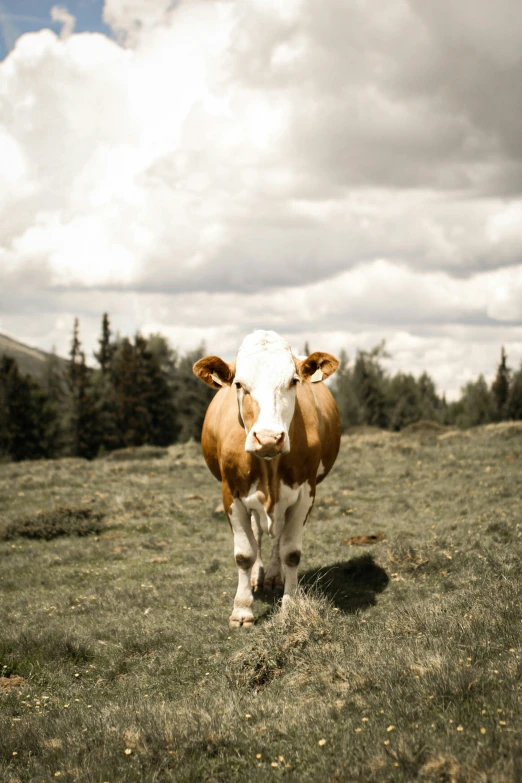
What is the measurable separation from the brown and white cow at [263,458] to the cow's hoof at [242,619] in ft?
0.04

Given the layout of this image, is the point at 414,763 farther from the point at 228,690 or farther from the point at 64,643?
the point at 64,643

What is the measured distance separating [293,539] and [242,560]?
0.67 m

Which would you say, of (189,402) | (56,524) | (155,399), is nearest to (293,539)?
(56,524)

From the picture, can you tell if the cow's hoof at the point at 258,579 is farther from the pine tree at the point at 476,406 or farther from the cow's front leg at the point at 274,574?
the pine tree at the point at 476,406

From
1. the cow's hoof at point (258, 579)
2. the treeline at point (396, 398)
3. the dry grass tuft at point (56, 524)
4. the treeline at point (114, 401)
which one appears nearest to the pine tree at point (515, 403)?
the treeline at point (396, 398)

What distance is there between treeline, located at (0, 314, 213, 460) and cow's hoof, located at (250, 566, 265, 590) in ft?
165

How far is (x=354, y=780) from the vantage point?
12.0 feet

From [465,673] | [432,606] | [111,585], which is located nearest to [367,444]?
→ [111,585]

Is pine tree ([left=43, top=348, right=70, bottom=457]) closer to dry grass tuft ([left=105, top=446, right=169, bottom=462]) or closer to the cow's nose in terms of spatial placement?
dry grass tuft ([left=105, top=446, right=169, bottom=462])

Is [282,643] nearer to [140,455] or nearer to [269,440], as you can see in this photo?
[269,440]

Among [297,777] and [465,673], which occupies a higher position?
[465,673]

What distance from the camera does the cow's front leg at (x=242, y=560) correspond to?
7.60 meters

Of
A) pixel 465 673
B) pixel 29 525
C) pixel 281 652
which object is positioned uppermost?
pixel 465 673

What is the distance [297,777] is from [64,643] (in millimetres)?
3956
